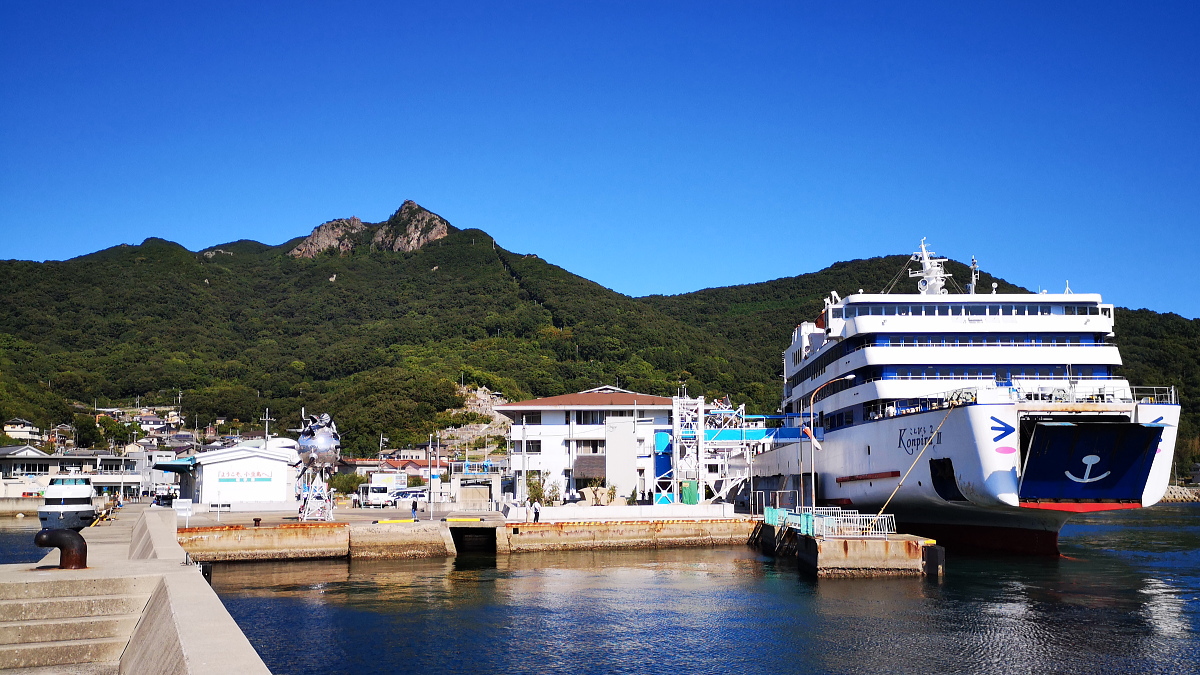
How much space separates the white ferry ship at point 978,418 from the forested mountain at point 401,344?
65430mm

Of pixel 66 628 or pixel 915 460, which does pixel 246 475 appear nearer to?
pixel 915 460

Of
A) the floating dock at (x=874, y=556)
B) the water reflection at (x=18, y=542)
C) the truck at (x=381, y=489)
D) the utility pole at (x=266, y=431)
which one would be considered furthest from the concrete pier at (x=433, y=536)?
the utility pole at (x=266, y=431)

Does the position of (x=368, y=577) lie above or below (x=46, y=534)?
below

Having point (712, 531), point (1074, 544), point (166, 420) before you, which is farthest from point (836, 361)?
point (166, 420)

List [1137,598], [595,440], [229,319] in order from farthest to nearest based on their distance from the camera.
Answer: [229,319]
[595,440]
[1137,598]

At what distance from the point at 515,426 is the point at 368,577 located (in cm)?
2439

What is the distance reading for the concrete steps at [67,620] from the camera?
491 inches

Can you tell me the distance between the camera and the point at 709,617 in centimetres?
2181

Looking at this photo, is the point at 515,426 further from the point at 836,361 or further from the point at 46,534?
the point at 46,534

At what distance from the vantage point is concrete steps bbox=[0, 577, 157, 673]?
12.5m

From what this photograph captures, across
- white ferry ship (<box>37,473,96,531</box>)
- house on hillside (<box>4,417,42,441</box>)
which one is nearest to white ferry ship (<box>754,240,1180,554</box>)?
white ferry ship (<box>37,473,96,531</box>)

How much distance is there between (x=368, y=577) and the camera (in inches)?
1131

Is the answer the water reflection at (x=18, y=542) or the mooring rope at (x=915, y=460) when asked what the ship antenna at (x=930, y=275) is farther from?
the water reflection at (x=18, y=542)

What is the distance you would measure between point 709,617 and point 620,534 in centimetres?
1496
